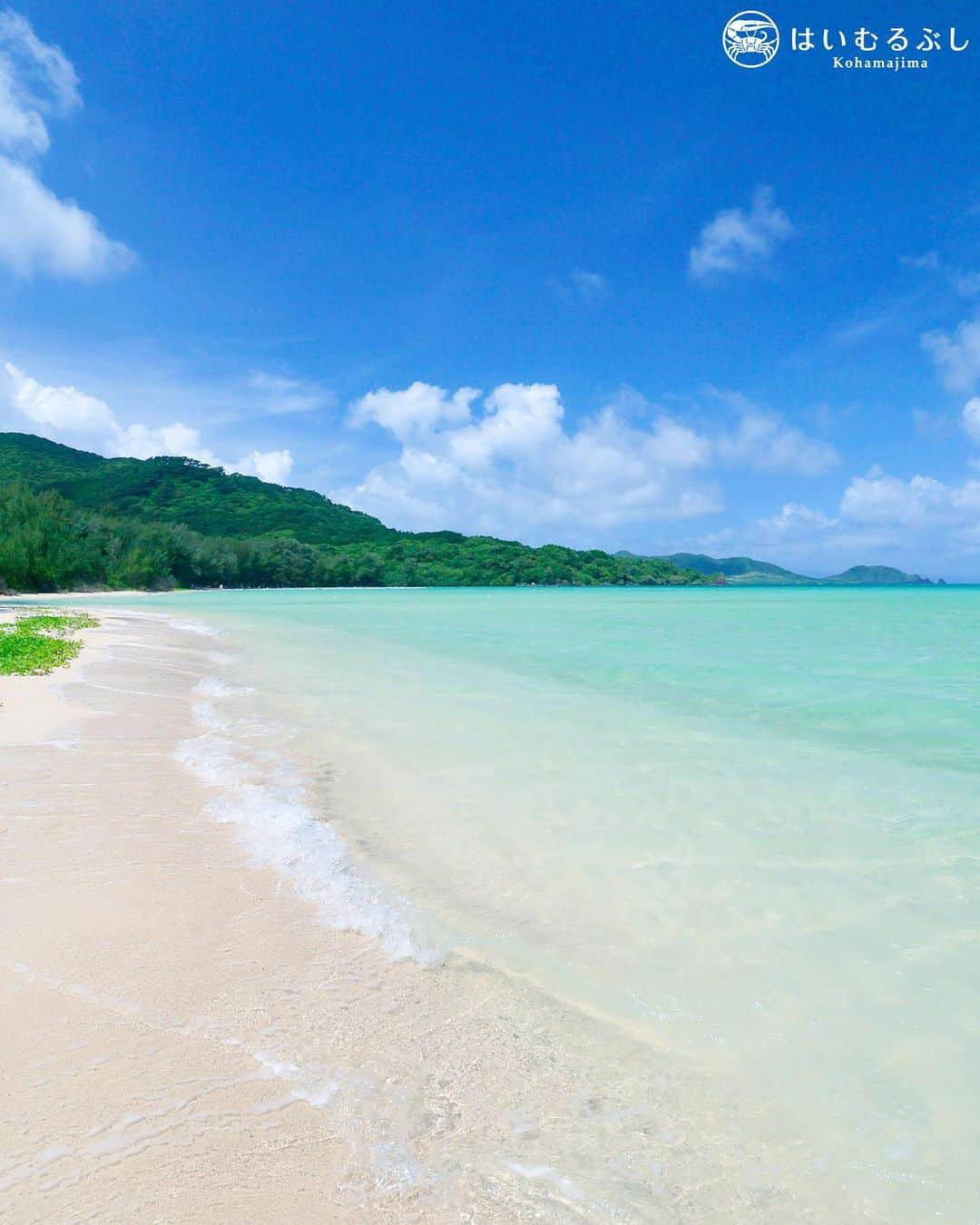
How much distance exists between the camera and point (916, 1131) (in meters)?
2.63

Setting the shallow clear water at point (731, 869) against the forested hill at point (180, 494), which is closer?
the shallow clear water at point (731, 869)

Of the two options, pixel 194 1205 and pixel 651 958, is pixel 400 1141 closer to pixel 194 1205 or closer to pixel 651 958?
pixel 194 1205

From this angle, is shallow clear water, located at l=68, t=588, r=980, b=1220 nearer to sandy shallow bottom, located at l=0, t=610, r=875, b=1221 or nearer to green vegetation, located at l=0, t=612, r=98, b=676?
sandy shallow bottom, located at l=0, t=610, r=875, b=1221

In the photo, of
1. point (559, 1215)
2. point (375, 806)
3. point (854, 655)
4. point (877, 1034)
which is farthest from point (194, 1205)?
point (854, 655)

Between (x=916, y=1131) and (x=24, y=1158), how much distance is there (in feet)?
9.92

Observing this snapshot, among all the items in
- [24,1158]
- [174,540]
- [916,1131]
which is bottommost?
[916,1131]

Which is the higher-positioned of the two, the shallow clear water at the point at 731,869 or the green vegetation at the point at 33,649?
the green vegetation at the point at 33,649

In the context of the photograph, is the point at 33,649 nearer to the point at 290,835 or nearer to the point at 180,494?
the point at 290,835

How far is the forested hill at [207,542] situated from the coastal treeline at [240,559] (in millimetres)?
188

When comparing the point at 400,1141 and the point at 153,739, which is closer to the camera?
the point at 400,1141

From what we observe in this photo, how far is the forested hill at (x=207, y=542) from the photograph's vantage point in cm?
6844

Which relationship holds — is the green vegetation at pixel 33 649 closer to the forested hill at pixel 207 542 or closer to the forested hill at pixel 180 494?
the forested hill at pixel 207 542

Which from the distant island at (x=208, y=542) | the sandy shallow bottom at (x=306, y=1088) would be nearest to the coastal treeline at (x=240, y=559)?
the distant island at (x=208, y=542)

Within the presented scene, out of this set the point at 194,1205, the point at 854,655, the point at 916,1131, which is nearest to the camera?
the point at 194,1205
